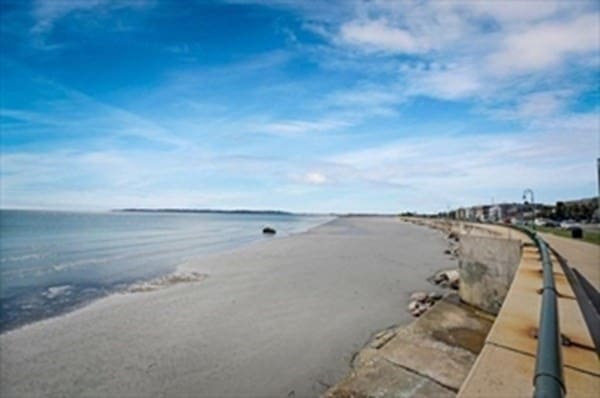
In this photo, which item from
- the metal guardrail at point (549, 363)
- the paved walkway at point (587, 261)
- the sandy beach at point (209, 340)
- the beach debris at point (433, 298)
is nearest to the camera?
the metal guardrail at point (549, 363)

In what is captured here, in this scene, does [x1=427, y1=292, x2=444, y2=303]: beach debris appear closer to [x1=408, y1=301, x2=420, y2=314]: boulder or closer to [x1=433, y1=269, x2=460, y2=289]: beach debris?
[x1=408, y1=301, x2=420, y2=314]: boulder

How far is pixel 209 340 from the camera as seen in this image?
9469 millimetres

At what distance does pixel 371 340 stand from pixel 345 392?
3703 mm

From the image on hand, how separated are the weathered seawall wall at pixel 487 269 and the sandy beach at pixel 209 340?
2.09m

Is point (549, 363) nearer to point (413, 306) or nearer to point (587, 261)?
point (413, 306)

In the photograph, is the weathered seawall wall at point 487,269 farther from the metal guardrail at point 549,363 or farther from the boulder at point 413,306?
the metal guardrail at point 549,363

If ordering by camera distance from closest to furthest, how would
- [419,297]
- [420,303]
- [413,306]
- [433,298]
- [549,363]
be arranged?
[549,363] → [413,306] → [420,303] → [433,298] → [419,297]

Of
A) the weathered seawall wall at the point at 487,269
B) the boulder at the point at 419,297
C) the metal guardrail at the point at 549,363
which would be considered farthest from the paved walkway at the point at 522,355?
the boulder at the point at 419,297

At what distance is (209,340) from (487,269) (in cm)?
803

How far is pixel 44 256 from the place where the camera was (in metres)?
26.3

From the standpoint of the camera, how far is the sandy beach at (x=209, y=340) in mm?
7223

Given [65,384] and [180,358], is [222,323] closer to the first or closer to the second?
[180,358]

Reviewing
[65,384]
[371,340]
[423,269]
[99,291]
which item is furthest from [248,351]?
[423,269]

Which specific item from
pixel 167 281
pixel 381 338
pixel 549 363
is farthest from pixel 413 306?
pixel 167 281
